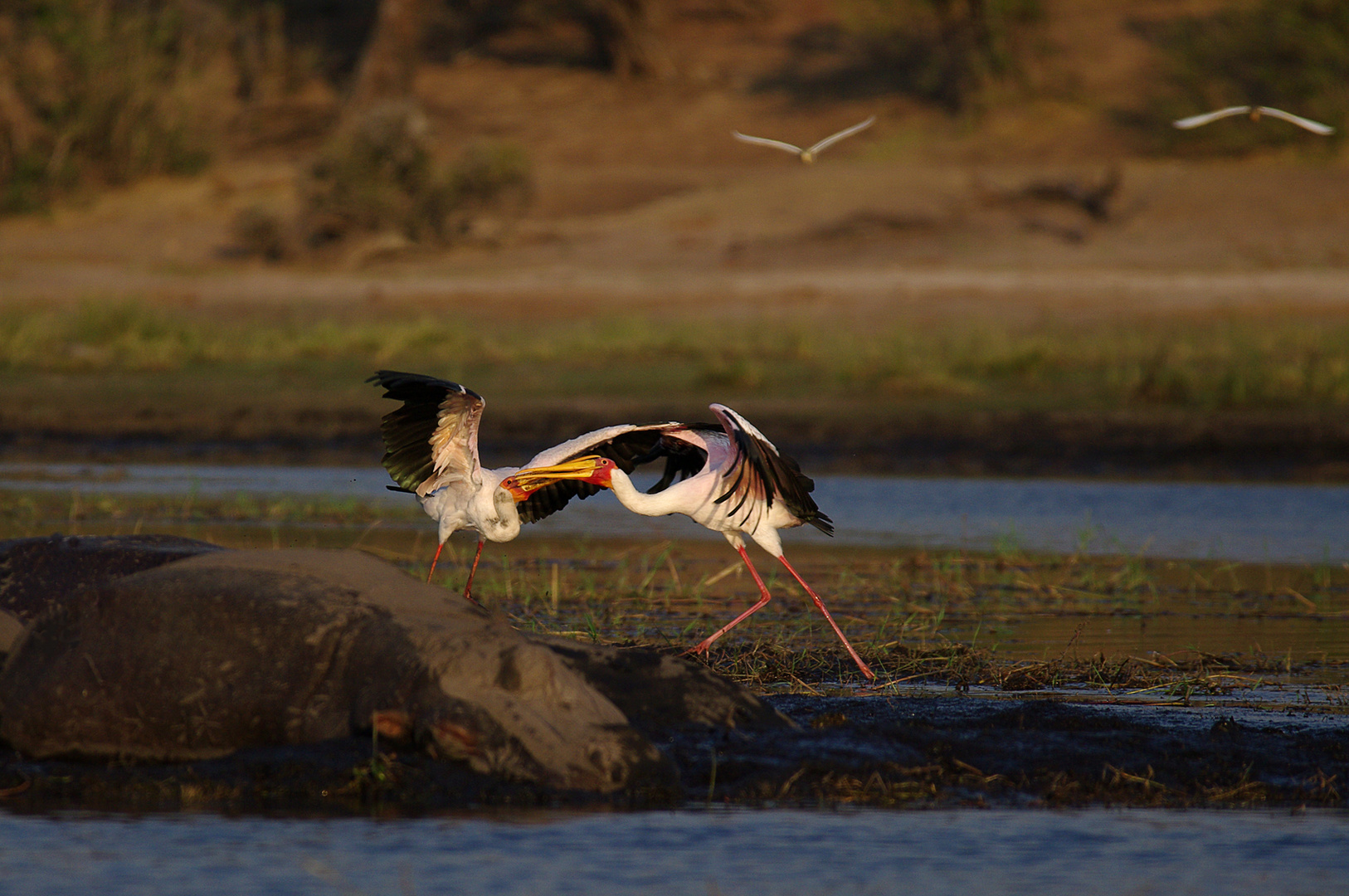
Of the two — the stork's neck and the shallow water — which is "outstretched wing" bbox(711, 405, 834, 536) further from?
the shallow water

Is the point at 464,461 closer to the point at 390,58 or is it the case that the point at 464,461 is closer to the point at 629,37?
the point at 390,58

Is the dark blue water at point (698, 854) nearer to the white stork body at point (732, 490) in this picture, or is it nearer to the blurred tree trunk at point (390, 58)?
the white stork body at point (732, 490)

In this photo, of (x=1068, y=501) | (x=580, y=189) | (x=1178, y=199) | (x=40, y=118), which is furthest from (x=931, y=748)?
(x=40, y=118)

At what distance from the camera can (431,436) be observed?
6715mm

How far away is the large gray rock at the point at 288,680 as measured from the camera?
486 cm

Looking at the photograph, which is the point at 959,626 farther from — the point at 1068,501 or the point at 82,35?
the point at 82,35

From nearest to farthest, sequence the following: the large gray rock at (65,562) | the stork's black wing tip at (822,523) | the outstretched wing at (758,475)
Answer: the large gray rock at (65,562) < the outstretched wing at (758,475) < the stork's black wing tip at (822,523)

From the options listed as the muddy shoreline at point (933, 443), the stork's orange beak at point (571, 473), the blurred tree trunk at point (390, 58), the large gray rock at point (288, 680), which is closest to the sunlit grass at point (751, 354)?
the muddy shoreline at point (933, 443)

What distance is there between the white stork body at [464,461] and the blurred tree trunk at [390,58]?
846 inches

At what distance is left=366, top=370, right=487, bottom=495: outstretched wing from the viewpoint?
648 centimetres

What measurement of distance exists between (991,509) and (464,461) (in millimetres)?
5894

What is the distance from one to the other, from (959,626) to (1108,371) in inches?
341

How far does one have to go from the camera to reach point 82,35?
26.2 metres

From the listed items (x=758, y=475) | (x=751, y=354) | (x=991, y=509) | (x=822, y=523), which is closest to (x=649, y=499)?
(x=758, y=475)
